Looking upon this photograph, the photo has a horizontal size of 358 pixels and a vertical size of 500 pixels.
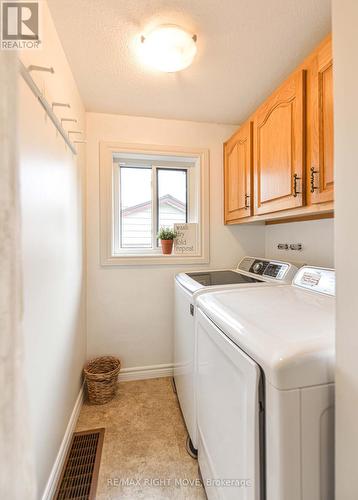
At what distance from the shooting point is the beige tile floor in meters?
1.18

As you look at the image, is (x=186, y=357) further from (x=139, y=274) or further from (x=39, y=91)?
(x=39, y=91)

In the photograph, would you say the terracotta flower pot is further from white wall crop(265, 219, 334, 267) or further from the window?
white wall crop(265, 219, 334, 267)

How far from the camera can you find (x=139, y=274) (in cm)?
212

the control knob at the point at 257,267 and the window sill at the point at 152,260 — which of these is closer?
the control knob at the point at 257,267

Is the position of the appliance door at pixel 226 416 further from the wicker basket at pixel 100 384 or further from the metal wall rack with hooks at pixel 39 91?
the metal wall rack with hooks at pixel 39 91

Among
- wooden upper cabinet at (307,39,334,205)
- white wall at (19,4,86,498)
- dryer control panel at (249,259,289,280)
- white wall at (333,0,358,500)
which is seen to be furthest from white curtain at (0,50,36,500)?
dryer control panel at (249,259,289,280)

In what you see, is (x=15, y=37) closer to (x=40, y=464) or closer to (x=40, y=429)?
(x=40, y=429)

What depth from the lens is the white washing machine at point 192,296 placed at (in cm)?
135

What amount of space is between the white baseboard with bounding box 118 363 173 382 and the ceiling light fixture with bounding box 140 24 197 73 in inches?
88.2

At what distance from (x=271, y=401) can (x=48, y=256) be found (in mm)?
1042

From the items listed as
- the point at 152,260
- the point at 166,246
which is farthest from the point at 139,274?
the point at 166,246

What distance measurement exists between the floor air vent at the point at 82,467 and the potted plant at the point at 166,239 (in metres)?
1.38

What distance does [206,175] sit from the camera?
2.19 metres

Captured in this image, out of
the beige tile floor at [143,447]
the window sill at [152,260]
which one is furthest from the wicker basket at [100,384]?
the window sill at [152,260]
